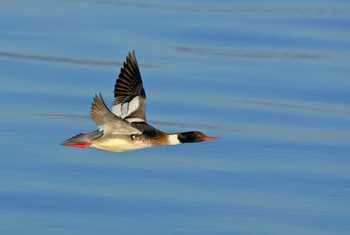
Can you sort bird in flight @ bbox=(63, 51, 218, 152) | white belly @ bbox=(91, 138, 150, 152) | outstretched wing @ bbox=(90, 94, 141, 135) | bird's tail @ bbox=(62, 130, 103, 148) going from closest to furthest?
outstretched wing @ bbox=(90, 94, 141, 135) → bird in flight @ bbox=(63, 51, 218, 152) → white belly @ bbox=(91, 138, 150, 152) → bird's tail @ bbox=(62, 130, 103, 148)

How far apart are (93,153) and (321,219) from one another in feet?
9.27

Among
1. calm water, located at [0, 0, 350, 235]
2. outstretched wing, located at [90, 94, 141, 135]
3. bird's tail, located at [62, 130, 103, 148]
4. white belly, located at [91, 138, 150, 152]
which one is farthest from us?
calm water, located at [0, 0, 350, 235]

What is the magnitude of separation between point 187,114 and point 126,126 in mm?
3520

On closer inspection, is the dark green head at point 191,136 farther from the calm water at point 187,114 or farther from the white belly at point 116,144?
the white belly at point 116,144

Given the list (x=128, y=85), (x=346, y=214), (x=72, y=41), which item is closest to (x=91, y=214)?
(x=128, y=85)

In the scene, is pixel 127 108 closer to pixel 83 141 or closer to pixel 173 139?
pixel 173 139

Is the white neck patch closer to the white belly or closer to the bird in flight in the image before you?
the bird in flight

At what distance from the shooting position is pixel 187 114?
16922 mm

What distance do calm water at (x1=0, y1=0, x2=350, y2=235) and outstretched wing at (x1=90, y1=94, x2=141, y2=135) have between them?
774mm

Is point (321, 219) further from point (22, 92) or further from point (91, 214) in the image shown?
point (22, 92)

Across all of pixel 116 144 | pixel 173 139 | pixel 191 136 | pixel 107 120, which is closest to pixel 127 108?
pixel 173 139

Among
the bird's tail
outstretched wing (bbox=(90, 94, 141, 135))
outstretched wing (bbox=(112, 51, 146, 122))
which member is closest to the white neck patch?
outstretched wing (bbox=(112, 51, 146, 122))

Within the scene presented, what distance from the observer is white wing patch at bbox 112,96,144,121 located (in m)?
14.2

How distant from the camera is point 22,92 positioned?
57.2 ft
